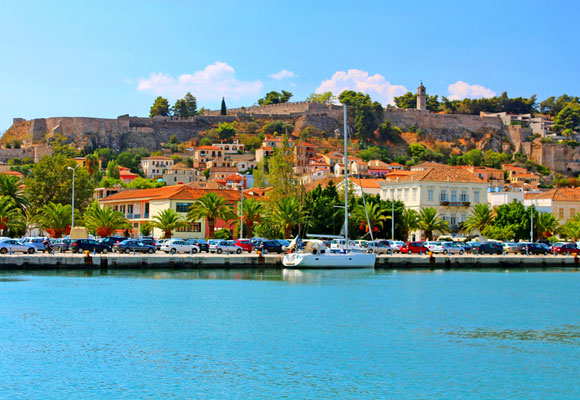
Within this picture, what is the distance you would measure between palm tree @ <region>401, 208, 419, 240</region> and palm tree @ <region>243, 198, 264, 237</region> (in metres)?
12.2

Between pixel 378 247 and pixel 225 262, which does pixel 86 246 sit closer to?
pixel 225 262

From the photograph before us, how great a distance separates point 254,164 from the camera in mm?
145500

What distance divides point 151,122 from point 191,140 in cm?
956

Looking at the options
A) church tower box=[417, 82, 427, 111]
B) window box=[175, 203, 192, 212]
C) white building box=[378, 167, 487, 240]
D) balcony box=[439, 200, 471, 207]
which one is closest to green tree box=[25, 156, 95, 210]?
window box=[175, 203, 192, 212]

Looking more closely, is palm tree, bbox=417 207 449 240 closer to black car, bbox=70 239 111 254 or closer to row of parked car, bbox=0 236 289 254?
row of parked car, bbox=0 236 289 254

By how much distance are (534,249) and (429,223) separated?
33.2 ft

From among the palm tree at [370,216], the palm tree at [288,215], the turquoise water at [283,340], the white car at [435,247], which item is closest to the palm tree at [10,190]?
the palm tree at [288,215]

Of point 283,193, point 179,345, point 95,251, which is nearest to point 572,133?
point 283,193

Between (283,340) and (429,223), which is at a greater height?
(429,223)

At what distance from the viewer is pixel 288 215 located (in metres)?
57.4

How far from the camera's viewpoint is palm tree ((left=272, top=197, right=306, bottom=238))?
2264 inches

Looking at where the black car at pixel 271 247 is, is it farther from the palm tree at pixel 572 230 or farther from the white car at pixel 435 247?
the palm tree at pixel 572 230

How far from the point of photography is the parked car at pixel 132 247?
4988 centimetres

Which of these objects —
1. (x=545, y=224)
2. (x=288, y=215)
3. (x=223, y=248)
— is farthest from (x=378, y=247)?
(x=545, y=224)
